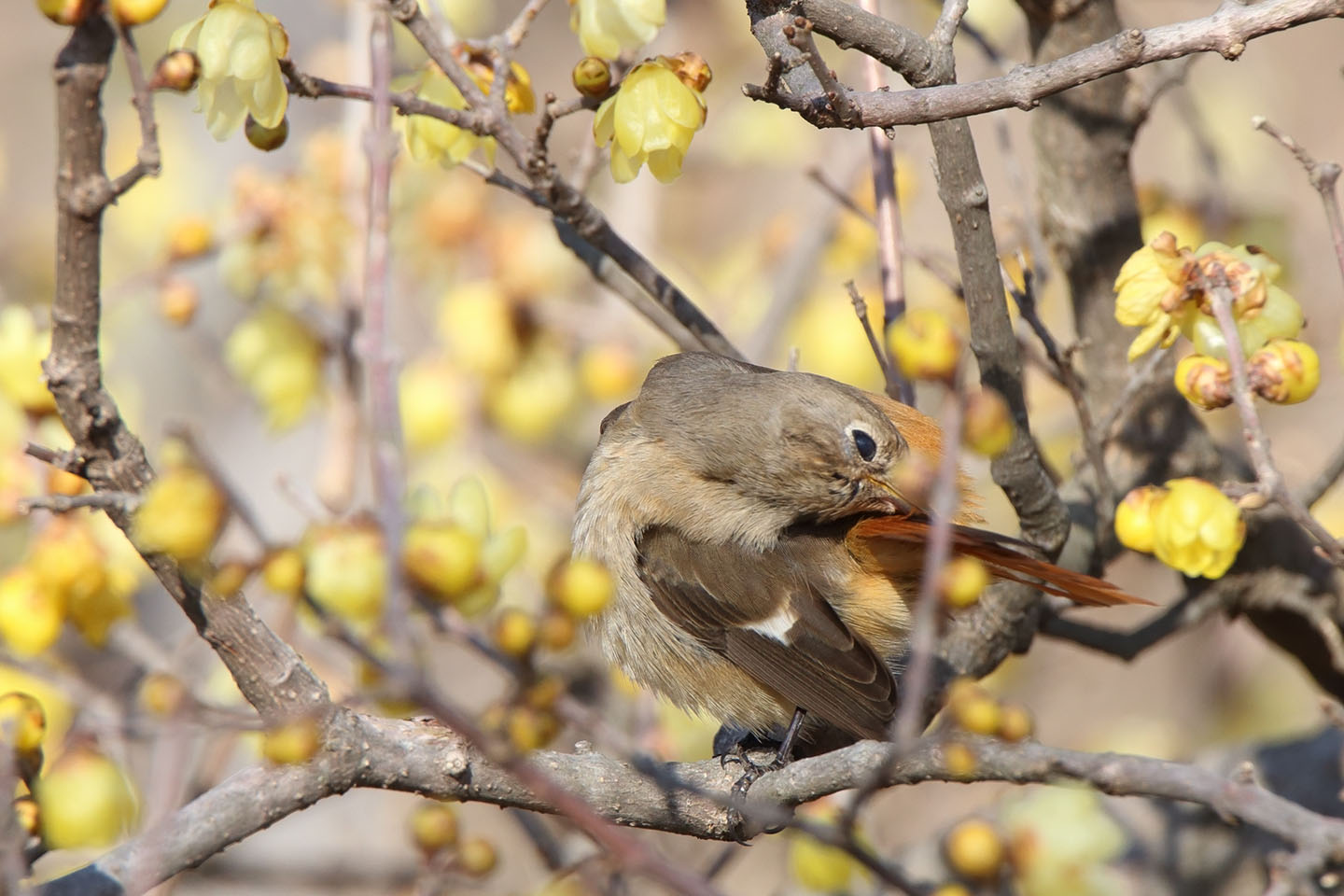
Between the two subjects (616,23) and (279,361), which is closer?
(616,23)

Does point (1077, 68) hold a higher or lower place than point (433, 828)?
higher

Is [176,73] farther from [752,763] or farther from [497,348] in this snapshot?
[497,348]

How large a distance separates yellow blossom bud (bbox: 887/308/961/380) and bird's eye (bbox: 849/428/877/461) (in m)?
0.68

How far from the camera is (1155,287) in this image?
71.7 inches

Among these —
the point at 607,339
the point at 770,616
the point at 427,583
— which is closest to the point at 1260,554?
the point at 770,616

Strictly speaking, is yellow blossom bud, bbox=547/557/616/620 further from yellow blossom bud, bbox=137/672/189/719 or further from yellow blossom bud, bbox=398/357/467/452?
yellow blossom bud, bbox=398/357/467/452

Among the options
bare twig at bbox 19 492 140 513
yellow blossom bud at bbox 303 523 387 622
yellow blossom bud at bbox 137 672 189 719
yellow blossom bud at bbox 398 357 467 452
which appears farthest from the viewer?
yellow blossom bud at bbox 398 357 467 452

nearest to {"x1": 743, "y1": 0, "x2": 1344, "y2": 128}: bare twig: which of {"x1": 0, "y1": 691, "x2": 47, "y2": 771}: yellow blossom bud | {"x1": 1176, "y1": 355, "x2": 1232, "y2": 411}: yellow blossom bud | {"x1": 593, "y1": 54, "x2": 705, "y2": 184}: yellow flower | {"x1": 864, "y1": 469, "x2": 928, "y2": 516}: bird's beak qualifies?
{"x1": 593, "y1": 54, "x2": 705, "y2": 184}: yellow flower

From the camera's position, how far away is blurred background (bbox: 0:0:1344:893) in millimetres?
3020

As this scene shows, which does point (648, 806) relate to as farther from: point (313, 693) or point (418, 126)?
point (418, 126)

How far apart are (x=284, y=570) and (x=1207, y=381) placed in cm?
131

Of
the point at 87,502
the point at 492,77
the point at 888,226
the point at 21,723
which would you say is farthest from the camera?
the point at 888,226

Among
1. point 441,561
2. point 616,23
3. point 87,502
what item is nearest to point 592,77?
point 616,23

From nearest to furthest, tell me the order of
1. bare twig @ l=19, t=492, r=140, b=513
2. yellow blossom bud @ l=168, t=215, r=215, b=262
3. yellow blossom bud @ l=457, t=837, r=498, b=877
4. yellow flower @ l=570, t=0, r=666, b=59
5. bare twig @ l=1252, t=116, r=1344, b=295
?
1. bare twig @ l=19, t=492, r=140, b=513
2. bare twig @ l=1252, t=116, r=1344, b=295
3. yellow flower @ l=570, t=0, r=666, b=59
4. yellow blossom bud @ l=457, t=837, r=498, b=877
5. yellow blossom bud @ l=168, t=215, r=215, b=262
